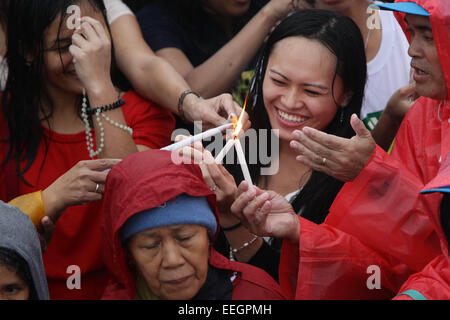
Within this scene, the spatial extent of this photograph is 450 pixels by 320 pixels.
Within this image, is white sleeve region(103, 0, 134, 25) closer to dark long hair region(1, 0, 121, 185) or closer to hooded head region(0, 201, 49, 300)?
dark long hair region(1, 0, 121, 185)

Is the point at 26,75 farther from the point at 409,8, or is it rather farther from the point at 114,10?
the point at 409,8

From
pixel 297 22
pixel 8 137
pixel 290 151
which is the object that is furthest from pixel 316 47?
pixel 8 137

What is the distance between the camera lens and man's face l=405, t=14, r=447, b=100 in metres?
2.45

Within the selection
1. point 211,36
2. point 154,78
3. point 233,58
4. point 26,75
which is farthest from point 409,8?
point 26,75

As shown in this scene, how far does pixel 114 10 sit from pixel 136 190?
141cm

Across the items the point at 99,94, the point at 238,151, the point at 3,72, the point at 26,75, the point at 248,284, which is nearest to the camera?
the point at 238,151

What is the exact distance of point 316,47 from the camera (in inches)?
112

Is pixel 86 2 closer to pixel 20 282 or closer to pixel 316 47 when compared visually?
pixel 316 47

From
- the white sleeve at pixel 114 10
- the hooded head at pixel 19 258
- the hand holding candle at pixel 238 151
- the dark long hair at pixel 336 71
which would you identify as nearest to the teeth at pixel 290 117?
the dark long hair at pixel 336 71

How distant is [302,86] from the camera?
282cm

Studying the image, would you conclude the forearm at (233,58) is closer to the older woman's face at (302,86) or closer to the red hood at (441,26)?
the older woman's face at (302,86)

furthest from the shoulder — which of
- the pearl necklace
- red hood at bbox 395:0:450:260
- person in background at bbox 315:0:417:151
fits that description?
person in background at bbox 315:0:417:151

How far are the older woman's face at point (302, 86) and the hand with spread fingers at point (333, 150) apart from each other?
472mm

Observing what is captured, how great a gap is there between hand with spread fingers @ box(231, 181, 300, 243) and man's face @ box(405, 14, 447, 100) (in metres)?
0.73
